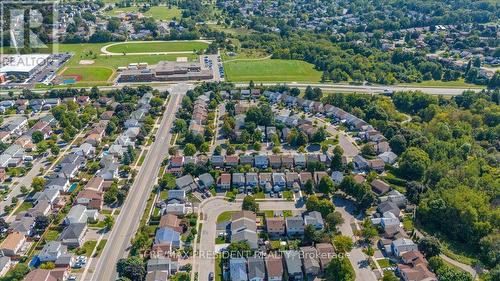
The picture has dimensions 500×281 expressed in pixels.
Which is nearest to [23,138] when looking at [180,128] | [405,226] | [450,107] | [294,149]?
[180,128]

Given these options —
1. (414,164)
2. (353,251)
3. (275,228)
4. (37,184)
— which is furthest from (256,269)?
(37,184)

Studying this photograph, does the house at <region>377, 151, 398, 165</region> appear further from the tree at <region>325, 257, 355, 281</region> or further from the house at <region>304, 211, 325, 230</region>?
the tree at <region>325, 257, 355, 281</region>

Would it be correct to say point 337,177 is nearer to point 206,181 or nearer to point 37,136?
point 206,181

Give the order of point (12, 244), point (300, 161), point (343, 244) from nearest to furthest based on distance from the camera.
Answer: point (343, 244) < point (12, 244) < point (300, 161)

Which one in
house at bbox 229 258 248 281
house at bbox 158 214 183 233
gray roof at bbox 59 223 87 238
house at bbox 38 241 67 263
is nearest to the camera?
house at bbox 229 258 248 281

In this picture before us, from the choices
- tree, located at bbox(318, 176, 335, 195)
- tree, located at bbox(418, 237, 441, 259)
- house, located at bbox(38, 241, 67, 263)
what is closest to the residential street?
tree, located at bbox(318, 176, 335, 195)

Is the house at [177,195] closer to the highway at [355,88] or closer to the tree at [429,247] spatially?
the tree at [429,247]
